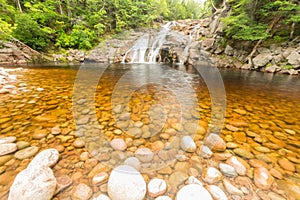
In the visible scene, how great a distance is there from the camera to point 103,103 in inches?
108

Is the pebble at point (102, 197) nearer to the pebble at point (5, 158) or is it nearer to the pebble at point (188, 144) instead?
the pebble at point (188, 144)

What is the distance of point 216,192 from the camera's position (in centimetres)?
104

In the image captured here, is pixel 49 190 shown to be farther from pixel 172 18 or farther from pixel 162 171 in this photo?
pixel 172 18

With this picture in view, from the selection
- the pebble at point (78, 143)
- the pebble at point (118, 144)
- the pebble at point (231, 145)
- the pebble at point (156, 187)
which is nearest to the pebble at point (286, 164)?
the pebble at point (231, 145)

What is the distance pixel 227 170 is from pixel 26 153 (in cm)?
211

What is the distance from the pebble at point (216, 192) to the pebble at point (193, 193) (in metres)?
0.08

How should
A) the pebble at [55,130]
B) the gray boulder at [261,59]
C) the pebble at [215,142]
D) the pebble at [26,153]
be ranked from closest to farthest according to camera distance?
the pebble at [26,153]
the pebble at [215,142]
the pebble at [55,130]
the gray boulder at [261,59]

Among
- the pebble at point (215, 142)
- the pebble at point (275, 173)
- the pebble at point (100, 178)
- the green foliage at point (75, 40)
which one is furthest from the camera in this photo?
the green foliage at point (75, 40)

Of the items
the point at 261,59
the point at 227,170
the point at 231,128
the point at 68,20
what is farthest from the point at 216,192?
the point at 68,20

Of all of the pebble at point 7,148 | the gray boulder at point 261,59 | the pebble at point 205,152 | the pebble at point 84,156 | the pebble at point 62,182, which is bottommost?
the pebble at point 62,182

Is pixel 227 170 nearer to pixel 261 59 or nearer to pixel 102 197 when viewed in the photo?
pixel 102 197

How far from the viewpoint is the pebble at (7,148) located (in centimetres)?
133

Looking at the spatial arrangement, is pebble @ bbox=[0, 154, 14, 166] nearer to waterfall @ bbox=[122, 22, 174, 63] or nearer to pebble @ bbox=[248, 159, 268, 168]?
pebble @ bbox=[248, 159, 268, 168]

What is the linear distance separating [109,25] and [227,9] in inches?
510
